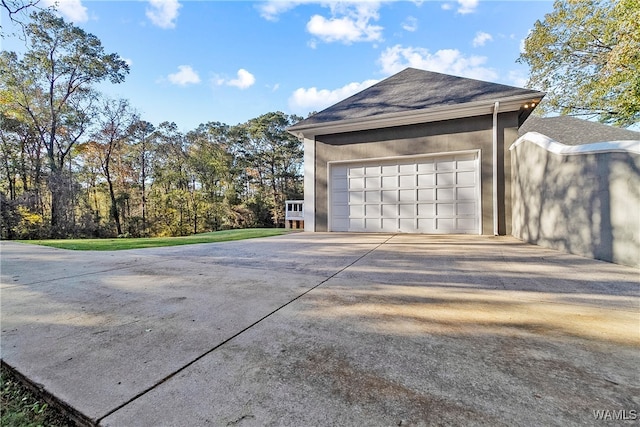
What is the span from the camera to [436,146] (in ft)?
22.1

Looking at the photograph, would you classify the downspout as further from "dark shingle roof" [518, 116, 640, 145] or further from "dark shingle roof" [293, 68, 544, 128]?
"dark shingle roof" [518, 116, 640, 145]

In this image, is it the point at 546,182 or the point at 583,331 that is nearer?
the point at 583,331

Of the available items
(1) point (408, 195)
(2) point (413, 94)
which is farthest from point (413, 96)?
(1) point (408, 195)

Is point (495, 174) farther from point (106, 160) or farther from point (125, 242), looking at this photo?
point (106, 160)

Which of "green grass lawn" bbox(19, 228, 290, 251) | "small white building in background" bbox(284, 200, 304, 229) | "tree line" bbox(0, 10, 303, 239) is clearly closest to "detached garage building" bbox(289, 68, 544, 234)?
"small white building in background" bbox(284, 200, 304, 229)

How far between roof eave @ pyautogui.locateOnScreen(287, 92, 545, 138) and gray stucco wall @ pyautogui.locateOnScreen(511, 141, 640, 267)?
58.1 inches

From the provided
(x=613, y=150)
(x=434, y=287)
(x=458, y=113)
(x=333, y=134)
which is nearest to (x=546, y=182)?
(x=613, y=150)

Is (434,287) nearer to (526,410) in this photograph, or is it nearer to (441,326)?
(441,326)

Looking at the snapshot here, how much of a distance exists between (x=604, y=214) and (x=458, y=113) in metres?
4.01

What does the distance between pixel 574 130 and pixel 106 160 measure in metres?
23.5

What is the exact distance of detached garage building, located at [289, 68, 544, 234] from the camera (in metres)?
6.20

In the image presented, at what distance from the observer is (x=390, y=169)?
7.28 m

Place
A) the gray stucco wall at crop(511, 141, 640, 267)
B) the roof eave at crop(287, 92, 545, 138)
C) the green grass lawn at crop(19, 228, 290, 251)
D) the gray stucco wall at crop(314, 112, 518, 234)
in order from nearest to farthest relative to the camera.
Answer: the gray stucco wall at crop(511, 141, 640, 267), the green grass lawn at crop(19, 228, 290, 251), the roof eave at crop(287, 92, 545, 138), the gray stucco wall at crop(314, 112, 518, 234)

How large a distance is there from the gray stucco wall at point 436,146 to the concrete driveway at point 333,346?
3.69 metres
